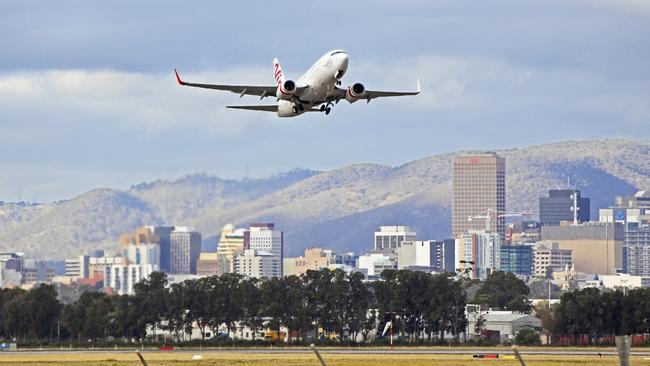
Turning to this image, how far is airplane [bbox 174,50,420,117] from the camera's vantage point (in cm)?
11388

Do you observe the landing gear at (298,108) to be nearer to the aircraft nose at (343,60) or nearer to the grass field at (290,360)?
the aircraft nose at (343,60)

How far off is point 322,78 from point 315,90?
1.53 meters

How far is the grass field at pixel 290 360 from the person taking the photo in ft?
392

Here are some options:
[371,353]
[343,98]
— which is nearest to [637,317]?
[371,353]

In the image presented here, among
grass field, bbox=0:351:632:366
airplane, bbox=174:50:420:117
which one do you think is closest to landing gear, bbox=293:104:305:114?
airplane, bbox=174:50:420:117

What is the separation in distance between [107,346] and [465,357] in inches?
2222

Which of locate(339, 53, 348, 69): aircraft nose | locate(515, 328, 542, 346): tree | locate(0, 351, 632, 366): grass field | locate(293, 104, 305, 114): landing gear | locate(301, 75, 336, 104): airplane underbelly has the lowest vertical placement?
locate(0, 351, 632, 366): grass field

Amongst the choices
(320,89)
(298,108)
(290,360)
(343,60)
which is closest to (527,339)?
(290,360)

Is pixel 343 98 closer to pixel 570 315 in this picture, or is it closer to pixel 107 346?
pixel 107 346

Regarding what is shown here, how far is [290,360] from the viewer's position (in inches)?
4934

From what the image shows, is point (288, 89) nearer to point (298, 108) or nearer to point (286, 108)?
point (298, 108)

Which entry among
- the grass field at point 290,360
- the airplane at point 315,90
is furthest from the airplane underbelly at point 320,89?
the grass field at point 290,360

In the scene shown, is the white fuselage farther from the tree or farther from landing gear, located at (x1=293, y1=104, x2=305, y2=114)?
the tree

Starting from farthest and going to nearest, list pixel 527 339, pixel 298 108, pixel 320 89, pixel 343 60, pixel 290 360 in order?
pixel 527 339
pixel 290 360
pixel 298 108
pixel 320 89
pixel 343 60
